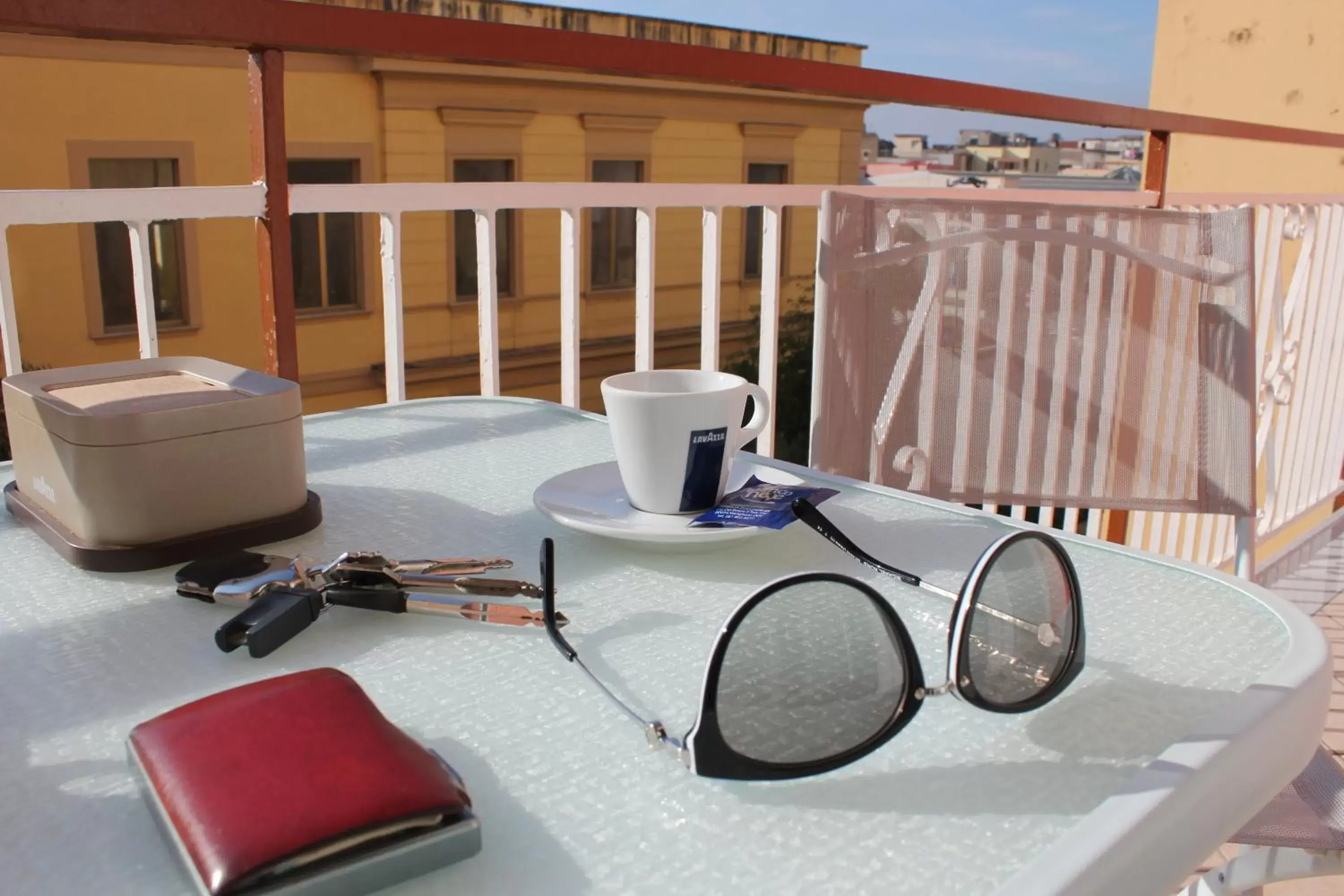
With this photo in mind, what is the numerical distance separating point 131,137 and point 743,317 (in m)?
8.14

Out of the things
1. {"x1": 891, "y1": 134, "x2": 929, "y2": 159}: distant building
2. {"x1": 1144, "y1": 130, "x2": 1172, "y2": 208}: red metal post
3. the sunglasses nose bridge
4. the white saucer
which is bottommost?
the sunglasses nose bridge

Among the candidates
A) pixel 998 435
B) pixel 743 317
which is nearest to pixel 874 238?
pixel 998 435

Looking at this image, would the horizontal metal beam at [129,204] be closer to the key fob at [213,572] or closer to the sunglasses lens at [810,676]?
the key fob at [213,572]

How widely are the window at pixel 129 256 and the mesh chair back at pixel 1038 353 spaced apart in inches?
419

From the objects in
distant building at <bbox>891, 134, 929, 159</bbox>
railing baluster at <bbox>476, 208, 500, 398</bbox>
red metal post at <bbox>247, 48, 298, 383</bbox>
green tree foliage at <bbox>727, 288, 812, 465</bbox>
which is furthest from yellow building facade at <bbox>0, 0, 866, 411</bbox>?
distant building at <bbox>891, 134, 929, 159</bbox>

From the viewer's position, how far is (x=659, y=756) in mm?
484

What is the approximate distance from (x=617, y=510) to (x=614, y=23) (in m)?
13.9

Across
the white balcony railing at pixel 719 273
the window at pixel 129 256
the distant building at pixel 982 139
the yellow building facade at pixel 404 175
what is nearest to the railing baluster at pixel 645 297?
the white balcony railing at pixel 719 273

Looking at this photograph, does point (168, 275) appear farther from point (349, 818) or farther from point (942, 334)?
point (349, 818)

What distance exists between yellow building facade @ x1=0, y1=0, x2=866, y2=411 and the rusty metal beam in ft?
30.0

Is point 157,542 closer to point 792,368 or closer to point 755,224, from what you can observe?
point 792,368

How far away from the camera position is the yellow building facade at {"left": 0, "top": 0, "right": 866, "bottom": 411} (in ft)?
34.9

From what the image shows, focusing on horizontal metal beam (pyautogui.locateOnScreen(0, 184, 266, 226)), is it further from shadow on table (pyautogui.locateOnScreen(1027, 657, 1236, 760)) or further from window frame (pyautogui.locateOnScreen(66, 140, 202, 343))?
window frame (pyautogui.locateOnScreen(66, 140, 202, 343))

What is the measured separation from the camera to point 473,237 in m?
13.9
